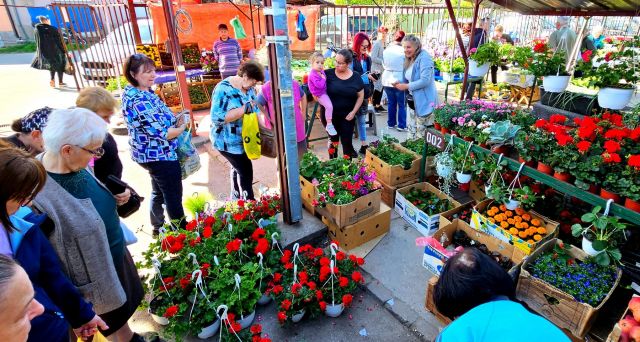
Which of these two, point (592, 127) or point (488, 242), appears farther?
point (488, 242)

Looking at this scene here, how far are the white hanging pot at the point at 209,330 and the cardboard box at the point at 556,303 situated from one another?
7.41ft

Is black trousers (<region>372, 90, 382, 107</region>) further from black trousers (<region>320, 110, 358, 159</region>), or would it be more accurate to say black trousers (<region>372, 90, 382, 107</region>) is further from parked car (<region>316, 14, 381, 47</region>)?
black trousers (<region>320, 110, 358, 159</region>)

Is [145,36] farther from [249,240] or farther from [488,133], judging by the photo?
[488,133]

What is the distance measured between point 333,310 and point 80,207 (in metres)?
1.85

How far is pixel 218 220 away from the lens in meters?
3.39

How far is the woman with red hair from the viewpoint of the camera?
18.4 ft

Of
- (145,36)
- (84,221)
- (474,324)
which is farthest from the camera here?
(145,36)

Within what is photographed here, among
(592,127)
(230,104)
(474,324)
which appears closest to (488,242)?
(592,127)

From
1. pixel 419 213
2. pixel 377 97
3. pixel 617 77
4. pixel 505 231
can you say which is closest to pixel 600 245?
pixel 505 231

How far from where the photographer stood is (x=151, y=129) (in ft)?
9.88

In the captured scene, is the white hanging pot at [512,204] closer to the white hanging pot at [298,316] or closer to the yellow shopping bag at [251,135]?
the white hanging pot at [298,316]

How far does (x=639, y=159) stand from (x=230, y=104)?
321 centimetres

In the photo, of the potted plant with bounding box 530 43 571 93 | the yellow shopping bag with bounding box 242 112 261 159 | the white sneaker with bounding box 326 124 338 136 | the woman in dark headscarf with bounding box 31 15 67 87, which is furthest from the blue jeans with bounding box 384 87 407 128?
the woman in dark headscarf with bounding box 31 15 67 87

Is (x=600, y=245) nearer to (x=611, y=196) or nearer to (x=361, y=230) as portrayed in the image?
(x=611, y=196)
